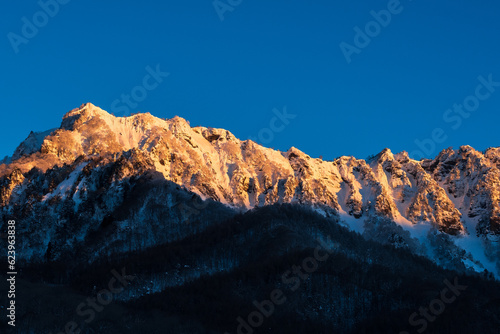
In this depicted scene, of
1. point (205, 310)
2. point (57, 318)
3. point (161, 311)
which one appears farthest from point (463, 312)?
point (57, 318)

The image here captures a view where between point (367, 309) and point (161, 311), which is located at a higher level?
point (161, 311)

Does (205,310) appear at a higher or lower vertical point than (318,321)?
higher

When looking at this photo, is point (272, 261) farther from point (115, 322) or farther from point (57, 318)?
point (57, 318)

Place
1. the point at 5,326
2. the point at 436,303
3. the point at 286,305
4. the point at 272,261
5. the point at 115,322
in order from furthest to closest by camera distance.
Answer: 1. the point at 272,261
2. the point at 436,303
3. the point at 286,305
4. the point at 115,322
5. the point at 5,326

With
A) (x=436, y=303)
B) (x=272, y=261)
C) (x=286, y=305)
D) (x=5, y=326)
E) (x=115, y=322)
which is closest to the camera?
(x=5, y=326)

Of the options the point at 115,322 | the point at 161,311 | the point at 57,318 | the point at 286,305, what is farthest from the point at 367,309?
the point at 57,318

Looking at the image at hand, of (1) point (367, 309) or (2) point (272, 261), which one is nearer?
(1) point (367, 309)

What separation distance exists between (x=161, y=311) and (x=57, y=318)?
31.4m

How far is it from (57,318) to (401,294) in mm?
111145

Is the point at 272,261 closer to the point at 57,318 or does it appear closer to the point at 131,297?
the point at 131,297

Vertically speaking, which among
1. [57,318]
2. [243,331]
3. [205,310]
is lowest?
[243,331]

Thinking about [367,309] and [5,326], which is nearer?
[5,326]

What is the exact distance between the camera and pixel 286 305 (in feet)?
576

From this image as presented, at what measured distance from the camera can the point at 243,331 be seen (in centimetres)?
16650
